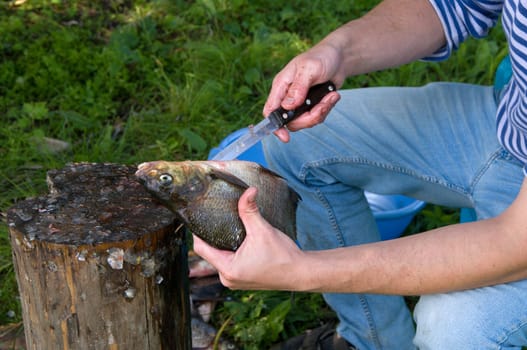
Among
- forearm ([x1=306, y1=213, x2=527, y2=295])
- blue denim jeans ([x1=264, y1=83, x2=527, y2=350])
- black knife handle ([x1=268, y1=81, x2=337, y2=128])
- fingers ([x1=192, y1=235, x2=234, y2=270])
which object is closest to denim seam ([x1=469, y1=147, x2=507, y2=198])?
blue denim jeans ([x1=264, y1=83, x2=527, y2=350])

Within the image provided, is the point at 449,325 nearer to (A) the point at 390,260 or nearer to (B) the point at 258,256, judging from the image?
(A) the point at 390,260

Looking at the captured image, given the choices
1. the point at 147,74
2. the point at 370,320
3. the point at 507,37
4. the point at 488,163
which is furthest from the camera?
the point at 147,74

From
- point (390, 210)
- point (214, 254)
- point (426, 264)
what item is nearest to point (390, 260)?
point (426, 264)

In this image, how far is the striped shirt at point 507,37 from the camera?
2027 millimetres

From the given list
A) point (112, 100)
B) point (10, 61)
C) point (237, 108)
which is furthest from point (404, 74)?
point (10, 61)

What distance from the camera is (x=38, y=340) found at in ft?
6.88

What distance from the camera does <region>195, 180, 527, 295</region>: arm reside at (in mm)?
1844

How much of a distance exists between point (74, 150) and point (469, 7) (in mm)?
2388

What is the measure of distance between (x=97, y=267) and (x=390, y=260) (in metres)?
0.84

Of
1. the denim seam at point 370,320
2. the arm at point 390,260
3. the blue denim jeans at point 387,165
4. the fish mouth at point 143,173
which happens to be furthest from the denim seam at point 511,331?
the fish mouth at point 143,173

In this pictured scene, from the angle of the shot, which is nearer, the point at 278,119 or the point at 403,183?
the point at 278,119

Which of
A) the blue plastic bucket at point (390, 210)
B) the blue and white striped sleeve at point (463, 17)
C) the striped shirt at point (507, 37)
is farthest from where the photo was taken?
the blue plastic bucket at point (390, 210)

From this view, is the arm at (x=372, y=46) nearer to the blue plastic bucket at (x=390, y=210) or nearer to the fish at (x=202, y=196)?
the fish at (x=202, y=196)

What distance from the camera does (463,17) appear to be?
2473mm
